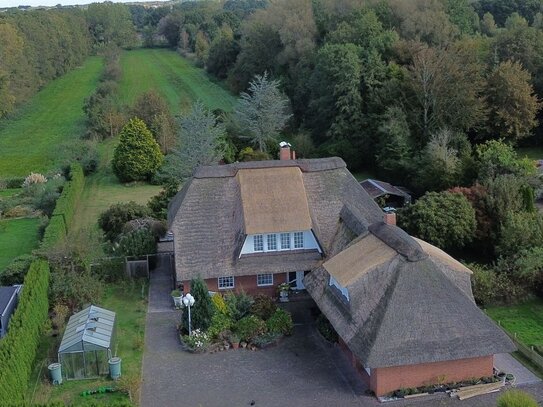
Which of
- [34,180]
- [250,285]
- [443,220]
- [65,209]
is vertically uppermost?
[443,220]

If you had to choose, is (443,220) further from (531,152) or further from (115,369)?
(531,152)

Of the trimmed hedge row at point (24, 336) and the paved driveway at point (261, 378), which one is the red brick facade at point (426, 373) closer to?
the paved driveway at point (261, 378)

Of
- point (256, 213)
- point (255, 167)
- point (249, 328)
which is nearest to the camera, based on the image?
point (249, 328)

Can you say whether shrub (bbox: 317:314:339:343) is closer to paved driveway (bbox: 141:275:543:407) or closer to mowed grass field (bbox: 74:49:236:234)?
paved driveway (bbox: 141:275:543:407)

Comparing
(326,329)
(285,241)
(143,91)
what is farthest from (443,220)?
(143,91)

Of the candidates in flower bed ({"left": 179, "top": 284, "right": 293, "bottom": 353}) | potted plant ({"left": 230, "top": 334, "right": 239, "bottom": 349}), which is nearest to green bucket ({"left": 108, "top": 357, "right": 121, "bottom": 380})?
flower bed ({"left": 179, "top": 284, "right": 293, "bottom": 353})

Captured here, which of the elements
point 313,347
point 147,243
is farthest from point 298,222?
point 147,243

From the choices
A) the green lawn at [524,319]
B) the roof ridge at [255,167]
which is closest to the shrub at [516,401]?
the green lawn at [524,319]
